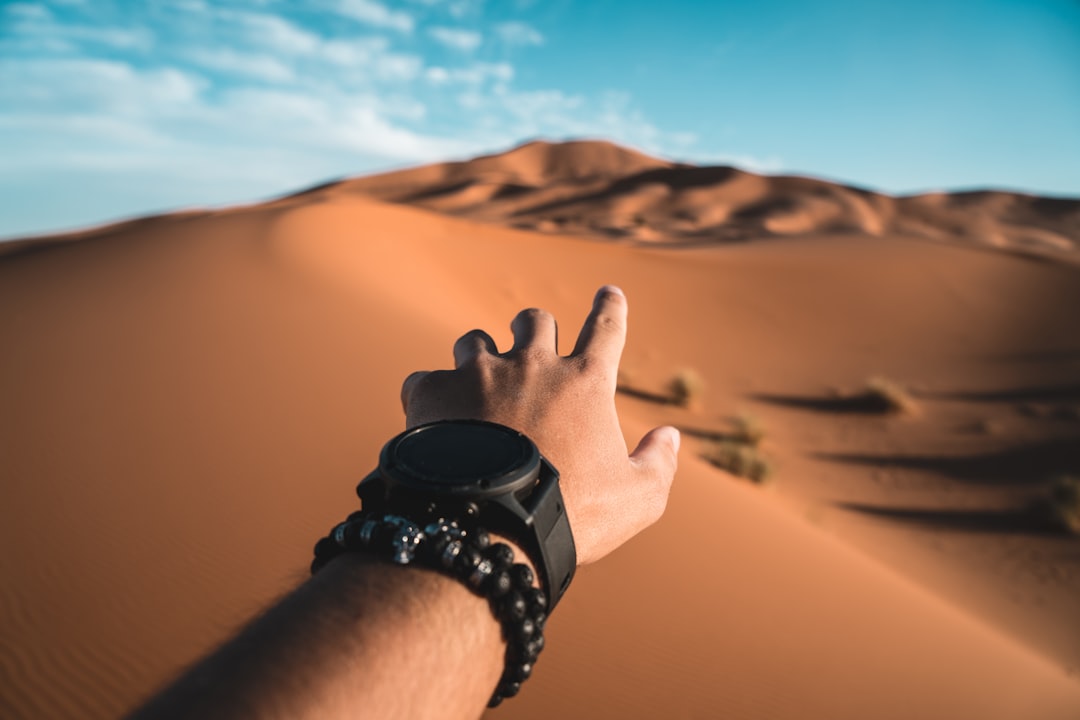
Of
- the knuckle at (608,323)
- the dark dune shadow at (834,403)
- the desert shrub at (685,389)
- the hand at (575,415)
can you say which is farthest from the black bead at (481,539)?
the dark dune shadow at (834,403)

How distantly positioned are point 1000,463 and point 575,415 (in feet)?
30.4

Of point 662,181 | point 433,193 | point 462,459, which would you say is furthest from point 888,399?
point 433,193

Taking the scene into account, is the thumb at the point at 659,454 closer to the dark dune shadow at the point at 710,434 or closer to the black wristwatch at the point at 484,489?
the black wristwatch at the point at 484,489

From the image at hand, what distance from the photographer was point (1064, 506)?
6977 mm

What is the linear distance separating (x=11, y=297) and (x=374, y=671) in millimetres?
8988

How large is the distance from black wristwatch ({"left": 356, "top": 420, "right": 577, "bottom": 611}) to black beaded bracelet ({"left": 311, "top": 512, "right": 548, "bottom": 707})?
55mm

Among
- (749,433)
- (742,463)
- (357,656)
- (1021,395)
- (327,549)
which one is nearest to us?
(357,656)

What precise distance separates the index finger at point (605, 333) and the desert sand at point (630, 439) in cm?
142

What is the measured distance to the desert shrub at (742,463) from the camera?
7.50 metres

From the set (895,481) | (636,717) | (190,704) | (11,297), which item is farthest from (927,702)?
(11,297)

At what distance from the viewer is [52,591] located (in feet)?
8.91

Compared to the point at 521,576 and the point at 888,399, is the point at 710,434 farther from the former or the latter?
the point at 521,576

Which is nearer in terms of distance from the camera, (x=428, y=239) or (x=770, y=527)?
(x=770, y=527)

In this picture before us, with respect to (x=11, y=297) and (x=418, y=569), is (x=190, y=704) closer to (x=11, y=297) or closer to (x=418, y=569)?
(x=418, y=569)
